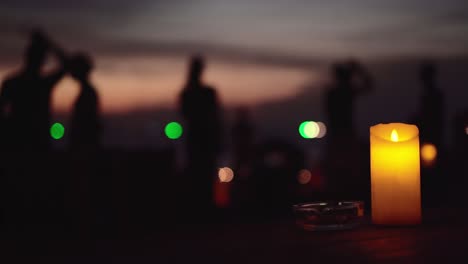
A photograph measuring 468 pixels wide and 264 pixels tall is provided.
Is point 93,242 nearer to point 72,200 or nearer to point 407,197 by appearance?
point 407,197

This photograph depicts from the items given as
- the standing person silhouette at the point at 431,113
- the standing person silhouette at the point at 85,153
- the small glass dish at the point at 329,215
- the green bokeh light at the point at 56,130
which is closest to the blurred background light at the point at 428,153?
the standing person silhouette at the point at 431,113

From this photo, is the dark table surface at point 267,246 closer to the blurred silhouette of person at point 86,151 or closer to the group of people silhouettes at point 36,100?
the blurred silhouette of person at point 86,151

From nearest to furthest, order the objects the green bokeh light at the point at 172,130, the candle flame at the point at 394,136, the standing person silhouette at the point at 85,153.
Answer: the candle flame at the point at 394,136, the standing person silhouette at the point at 85,153, the green bokeh light at the point at 172,130

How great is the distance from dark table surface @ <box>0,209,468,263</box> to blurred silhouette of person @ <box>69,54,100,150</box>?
123 inches

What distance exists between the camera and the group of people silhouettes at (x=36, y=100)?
5996mm

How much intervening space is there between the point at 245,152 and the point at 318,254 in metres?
13.3

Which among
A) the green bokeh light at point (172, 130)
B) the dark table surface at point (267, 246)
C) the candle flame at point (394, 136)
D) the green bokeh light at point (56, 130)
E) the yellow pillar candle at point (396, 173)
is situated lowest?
the dark table surface at point (267, 246)

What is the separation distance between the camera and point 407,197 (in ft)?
7.95

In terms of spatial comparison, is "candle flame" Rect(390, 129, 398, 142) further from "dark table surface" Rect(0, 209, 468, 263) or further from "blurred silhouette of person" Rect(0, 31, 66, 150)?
"blurred silhouette of person" Rect(0, 31, 66, 150)

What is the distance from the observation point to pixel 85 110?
19.7 feet

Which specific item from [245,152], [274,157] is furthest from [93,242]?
[274,157]

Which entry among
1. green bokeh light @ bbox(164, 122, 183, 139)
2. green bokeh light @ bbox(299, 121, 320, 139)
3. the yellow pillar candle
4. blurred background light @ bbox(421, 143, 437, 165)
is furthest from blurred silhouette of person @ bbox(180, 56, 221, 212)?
green bokeh light @ bbox(299, 121, 320, 139)

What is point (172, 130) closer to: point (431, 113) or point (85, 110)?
point (431, 113)

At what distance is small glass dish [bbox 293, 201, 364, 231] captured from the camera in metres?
2.33
